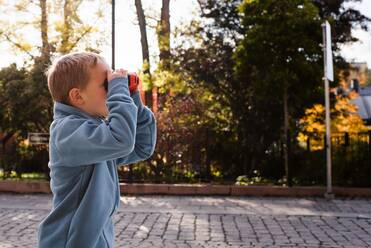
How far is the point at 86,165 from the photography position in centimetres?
201

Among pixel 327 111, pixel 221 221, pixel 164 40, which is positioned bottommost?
pixel 221 221

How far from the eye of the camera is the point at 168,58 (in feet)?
51.2

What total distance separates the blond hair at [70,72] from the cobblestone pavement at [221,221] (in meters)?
3.94

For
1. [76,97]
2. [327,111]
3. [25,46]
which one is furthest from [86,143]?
[25,46]

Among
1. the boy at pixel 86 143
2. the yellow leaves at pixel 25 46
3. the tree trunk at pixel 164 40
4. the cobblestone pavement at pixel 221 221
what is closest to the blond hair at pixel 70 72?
the boy at pixel 86 143

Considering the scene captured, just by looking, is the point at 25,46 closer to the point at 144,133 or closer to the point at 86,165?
the point at 144,133

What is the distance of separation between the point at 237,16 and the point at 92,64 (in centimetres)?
1301

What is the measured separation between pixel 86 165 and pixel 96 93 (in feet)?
0.89

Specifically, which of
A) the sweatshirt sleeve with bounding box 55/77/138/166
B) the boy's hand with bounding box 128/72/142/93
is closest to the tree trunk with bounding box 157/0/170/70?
the boy's hand with bounding box 128/72/142/93

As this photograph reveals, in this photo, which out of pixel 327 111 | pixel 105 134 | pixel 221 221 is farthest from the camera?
pixel 327 111

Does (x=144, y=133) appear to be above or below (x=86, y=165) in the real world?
above

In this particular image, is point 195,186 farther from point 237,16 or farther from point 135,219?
point 237,16

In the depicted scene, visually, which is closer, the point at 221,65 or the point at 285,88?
the point at 285,88

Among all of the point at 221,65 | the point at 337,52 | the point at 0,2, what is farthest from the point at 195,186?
the point at 0,2
